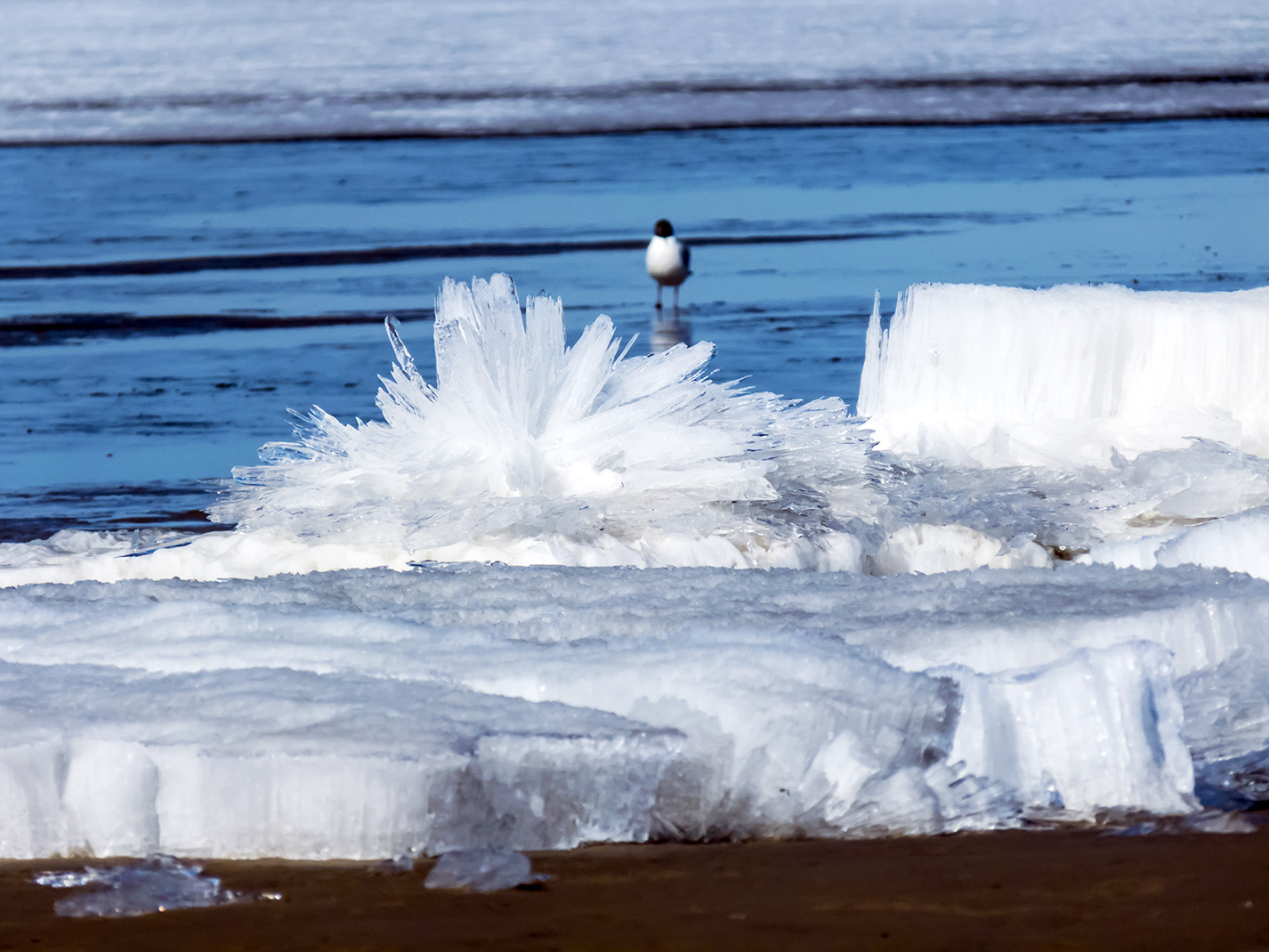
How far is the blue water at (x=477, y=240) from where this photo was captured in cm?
604

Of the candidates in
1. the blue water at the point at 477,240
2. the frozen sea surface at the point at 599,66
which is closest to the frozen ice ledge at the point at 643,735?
the blue water at the point at 477,240

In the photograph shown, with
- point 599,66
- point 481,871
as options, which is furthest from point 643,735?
point 599,66

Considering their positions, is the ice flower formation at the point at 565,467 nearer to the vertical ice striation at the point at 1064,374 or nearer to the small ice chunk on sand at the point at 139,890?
the vertical ice striation at the point at 1064,374

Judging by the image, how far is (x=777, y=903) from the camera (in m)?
1.41

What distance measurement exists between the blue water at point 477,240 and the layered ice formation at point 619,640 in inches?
56.2

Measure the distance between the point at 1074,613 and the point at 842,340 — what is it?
5246 millimetres

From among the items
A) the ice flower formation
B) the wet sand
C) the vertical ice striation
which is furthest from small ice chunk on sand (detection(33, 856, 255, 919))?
the vertical ice striation

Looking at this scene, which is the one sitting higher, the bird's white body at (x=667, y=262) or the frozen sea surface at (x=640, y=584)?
the bird's white body at (x=667, y=262)

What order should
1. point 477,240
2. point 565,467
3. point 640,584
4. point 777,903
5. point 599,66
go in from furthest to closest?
1. point 599,66
2. point 477,240
3. point 565,467
4. point 640,584
5. point 777,903

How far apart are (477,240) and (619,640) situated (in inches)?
381

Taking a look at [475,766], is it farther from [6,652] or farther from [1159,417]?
[1159,417]

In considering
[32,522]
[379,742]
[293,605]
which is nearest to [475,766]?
[379,742]

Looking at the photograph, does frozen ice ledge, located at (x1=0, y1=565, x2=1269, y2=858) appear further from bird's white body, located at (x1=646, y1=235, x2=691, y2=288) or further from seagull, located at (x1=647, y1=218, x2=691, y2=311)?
bird's white body, located at (x1=646, y1=235, x2=691, y2=288)

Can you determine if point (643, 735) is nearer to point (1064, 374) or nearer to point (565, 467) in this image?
point (565, 467)
